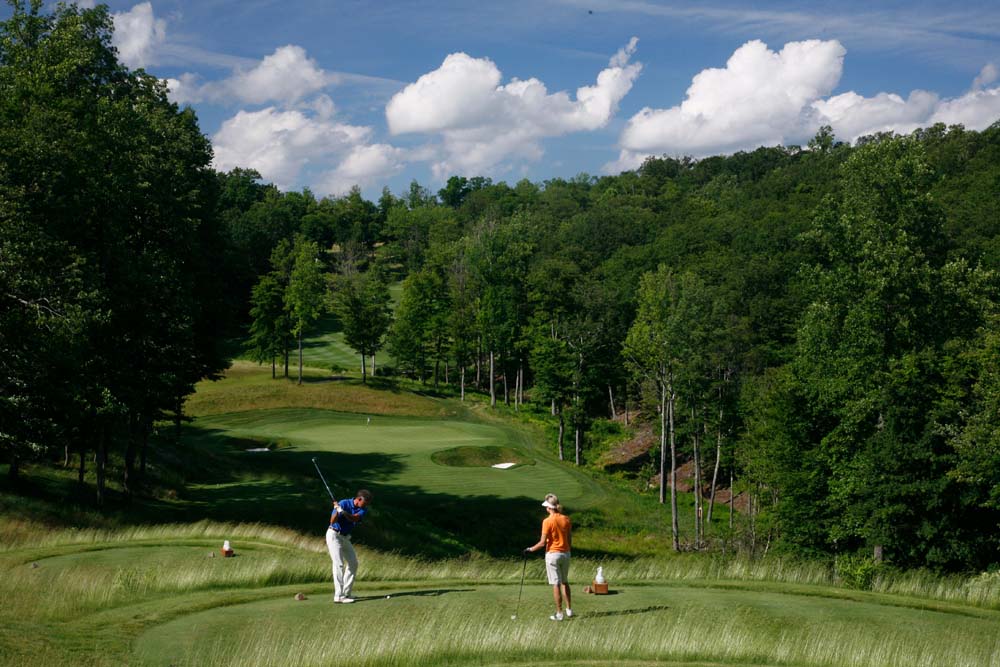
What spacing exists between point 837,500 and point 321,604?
94.6ft

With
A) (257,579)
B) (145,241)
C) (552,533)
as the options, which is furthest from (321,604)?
(145,241)

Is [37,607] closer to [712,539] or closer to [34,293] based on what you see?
[34,293]

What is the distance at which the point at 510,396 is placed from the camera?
323ft

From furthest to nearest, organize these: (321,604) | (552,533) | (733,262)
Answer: (733,262)
(321,604)
(552,533)

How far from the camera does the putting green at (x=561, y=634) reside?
1200 cm

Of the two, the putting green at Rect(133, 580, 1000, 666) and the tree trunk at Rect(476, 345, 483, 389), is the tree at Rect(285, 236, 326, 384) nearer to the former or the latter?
the tree trunk at Rect(476, 345, 483, 389)

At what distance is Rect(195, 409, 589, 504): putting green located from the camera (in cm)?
4669

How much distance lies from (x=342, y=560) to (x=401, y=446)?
41953 millimetres

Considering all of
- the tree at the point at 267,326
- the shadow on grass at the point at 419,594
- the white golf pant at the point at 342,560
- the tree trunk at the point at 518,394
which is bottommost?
the tree trunk at the point at 518,394

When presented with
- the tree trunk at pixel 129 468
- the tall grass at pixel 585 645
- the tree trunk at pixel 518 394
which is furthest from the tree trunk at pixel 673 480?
the tree trunk at pixel 518 394

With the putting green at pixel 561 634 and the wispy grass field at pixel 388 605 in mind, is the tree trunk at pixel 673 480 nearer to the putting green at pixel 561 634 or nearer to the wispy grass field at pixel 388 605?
the wispy grass field at pixel 388 605

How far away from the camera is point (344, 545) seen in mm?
14781

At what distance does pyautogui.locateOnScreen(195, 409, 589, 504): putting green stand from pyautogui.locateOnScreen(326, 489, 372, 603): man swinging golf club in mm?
26357

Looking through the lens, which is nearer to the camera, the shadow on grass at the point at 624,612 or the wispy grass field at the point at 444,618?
the wispy grass field at the point at 444,618
